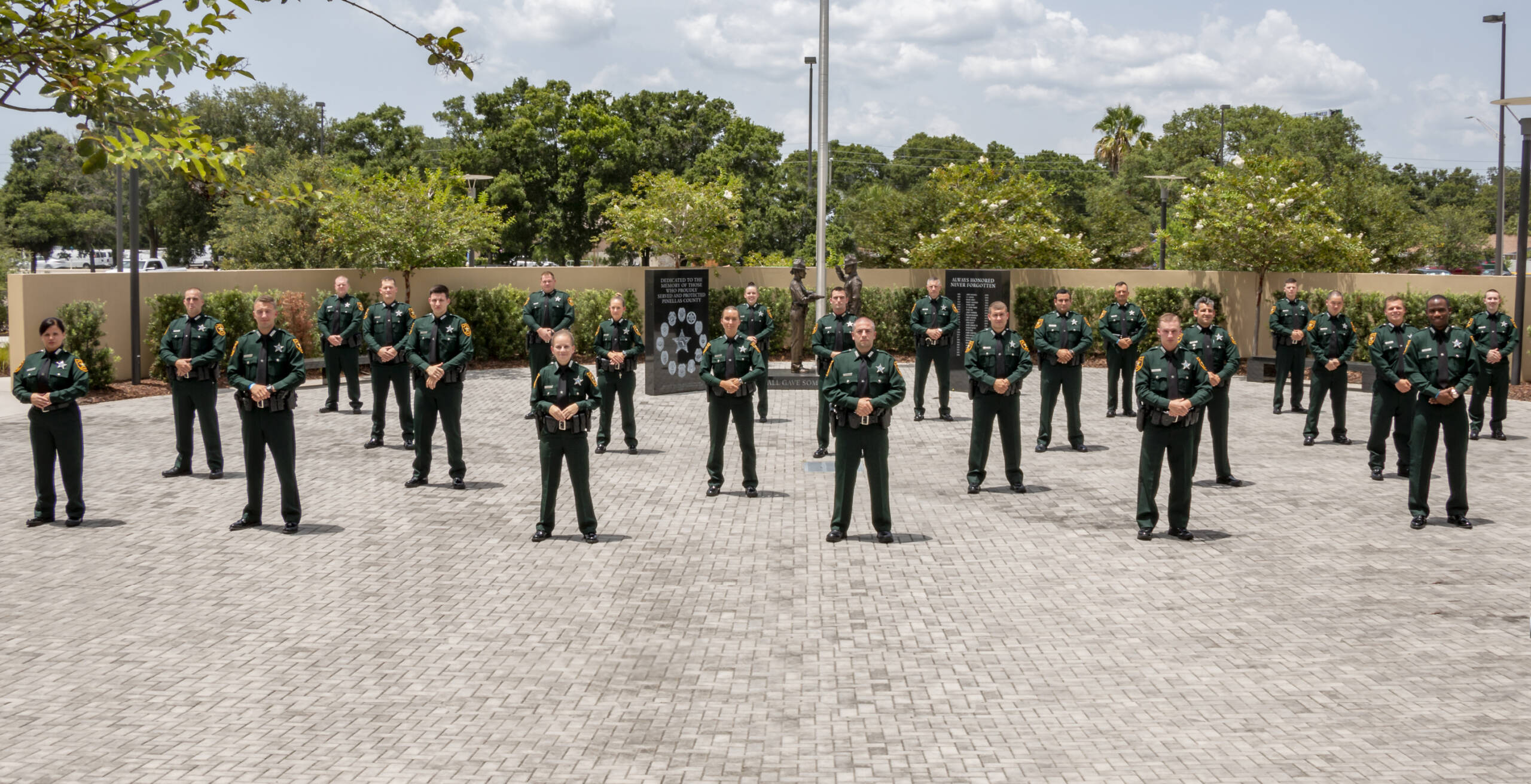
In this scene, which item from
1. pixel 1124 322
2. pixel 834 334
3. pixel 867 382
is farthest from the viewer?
pixel 1124 322

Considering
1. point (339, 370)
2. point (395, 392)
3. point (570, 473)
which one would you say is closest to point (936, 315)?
point (395, 392)

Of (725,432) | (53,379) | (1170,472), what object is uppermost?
(53,379)

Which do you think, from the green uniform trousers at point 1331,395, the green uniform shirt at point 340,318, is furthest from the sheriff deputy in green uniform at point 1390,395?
the green uniform shirt at point 340,318

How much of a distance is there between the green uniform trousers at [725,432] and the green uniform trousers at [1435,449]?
6238 mm

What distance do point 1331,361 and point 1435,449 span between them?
440cm

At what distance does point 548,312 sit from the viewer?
17.7m

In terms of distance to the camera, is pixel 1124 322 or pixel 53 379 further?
pixel 1124 322

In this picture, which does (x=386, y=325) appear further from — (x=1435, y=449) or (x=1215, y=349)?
(x=1435, y=449)

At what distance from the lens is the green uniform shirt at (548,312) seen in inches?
693

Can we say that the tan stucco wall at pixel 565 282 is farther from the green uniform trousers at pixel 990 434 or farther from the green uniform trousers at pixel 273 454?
the green uniform trousers at pixel 990 434

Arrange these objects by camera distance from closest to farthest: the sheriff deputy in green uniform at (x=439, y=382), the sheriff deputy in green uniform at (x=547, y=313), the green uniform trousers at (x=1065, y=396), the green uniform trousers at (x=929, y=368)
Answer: the sheriff deputy in green uniform at (x=439, y=382) → the green uniform trousers at (x=1065, y=396) → the sheriff deputy in green uniform at (x=547, y=313) → the green uniform trousers at (x=929, y=368)

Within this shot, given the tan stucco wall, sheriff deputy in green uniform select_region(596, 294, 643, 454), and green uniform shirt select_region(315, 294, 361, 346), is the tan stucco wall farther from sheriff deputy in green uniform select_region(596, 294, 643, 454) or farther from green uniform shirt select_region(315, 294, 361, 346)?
sheriff deputy in green uniform select_region(596, 294, 643, 454)

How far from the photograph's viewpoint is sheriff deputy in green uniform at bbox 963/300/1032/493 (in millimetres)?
13305

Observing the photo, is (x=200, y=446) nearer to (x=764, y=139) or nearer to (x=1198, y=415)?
(x=1198, y=415)
